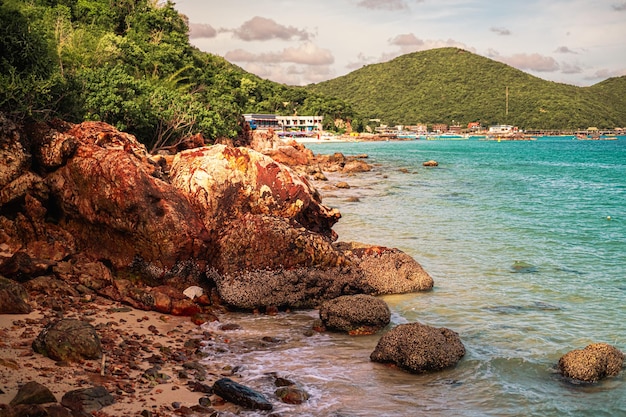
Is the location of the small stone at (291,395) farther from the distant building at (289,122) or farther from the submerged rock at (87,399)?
the distant building at (289,122)

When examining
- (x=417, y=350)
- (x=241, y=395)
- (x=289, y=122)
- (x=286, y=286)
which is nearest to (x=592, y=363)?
(x=417, y=350)

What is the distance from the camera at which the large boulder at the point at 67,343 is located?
28.2 ft

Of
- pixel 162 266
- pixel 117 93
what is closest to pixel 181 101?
pixel 117 93

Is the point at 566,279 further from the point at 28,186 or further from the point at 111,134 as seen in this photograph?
the point at 28,186

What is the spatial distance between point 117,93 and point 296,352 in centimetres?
2097

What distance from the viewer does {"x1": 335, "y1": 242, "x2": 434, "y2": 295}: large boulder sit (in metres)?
14.7

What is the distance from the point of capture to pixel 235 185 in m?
14.9

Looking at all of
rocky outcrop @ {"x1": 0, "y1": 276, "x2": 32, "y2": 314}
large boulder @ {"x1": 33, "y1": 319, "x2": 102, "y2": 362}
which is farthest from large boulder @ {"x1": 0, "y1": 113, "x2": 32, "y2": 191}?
large boulder @ {"x1": 33, "y1": 319, "x2": 102, "y2": 362}

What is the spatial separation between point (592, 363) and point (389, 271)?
5869 millimetres

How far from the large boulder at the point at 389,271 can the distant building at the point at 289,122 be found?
395ft

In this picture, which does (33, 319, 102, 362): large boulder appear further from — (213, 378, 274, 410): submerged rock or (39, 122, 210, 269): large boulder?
(39, 122, 210, 269): large boulder

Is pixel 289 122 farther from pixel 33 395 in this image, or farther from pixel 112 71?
pixel 33 395

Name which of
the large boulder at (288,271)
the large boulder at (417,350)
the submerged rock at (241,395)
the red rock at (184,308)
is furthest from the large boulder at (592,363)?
the red rock at (184,308)

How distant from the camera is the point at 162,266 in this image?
13289 mm
